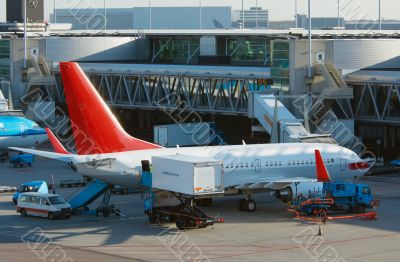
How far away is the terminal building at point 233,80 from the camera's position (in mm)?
91312

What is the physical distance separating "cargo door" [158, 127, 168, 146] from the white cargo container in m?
41.2

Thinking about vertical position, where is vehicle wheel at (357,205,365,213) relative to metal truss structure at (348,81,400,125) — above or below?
below

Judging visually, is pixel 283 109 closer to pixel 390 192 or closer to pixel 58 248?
pixel 390 192

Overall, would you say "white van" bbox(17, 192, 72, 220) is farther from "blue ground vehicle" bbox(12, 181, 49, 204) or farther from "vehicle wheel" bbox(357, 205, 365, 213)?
"vehicle wheel" bbox(357, 205, 365, 213)

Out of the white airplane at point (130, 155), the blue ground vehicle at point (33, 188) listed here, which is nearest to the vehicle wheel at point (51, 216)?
the white airplane at point (130, 155)

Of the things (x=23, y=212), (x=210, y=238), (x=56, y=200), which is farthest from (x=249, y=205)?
(x=23, y=212)

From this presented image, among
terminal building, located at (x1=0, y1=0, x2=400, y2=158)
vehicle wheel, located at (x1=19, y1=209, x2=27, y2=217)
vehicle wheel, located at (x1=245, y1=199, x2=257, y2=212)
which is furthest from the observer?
terminal building, located at (x1=0, y1=0, x2=400, y2=158)

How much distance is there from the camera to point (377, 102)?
9112cm

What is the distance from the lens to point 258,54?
121 m

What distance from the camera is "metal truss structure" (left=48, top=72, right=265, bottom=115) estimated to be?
327 ft

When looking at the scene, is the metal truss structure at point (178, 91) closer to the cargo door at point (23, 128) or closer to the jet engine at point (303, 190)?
the cargo door at point (23, 128)

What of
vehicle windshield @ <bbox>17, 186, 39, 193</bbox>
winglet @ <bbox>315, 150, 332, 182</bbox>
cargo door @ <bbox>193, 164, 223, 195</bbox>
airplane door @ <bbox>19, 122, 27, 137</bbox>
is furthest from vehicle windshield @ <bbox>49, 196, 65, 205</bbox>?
airplane door @ <bbox>19, 122, 27, 137</bbox>

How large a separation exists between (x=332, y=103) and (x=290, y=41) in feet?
23.1

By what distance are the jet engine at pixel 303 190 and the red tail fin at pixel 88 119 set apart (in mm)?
11062
